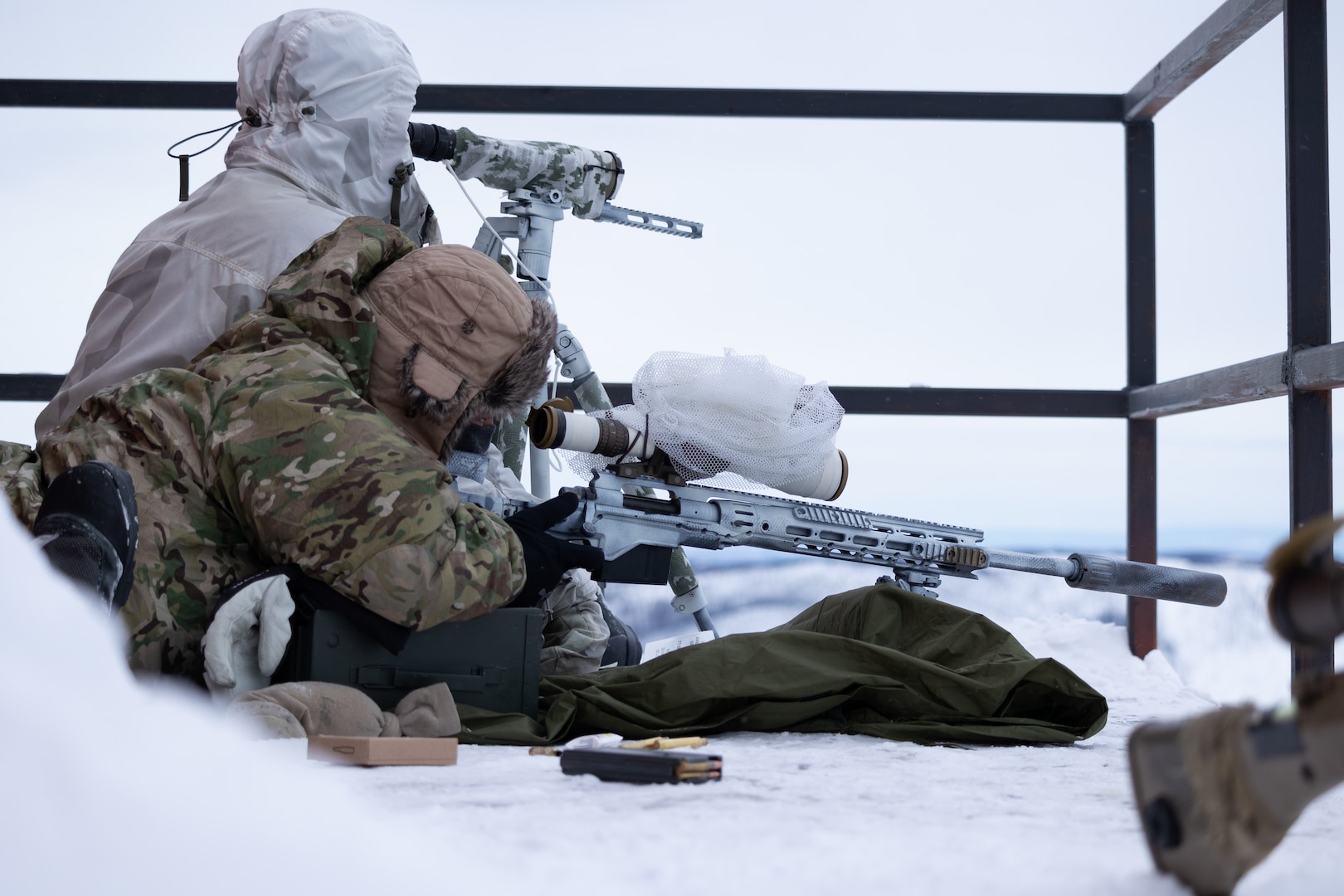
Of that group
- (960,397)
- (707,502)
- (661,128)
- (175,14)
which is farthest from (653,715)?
(175,14)

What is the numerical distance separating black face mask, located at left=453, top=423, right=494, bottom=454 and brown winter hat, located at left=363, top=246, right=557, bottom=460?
14 cm

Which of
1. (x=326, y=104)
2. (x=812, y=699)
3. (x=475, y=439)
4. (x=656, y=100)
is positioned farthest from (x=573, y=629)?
(x=656, y=100)

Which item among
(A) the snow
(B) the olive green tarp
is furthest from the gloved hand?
(A) the snow

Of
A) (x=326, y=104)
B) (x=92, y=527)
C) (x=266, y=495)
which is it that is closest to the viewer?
(x=92, y=527)

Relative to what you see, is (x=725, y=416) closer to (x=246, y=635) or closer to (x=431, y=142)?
(x=246, y=635)

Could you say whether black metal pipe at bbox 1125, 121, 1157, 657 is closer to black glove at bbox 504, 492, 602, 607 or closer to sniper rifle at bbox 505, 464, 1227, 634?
sniper rifle at bbox 505, 464, 1227, 634

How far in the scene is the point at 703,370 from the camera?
1.49 meters

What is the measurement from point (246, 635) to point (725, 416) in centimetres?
64

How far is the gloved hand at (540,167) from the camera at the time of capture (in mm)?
2055

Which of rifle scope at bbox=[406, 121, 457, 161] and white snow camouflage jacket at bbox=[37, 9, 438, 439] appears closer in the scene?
white snow camouflage jacket at bbox=[37, 9, 438, 439]

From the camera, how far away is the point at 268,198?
1.60 metres

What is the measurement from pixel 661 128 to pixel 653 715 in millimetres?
1589

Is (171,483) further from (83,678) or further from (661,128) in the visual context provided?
(661,128)

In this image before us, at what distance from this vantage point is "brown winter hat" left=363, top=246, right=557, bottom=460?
4.25 ft
